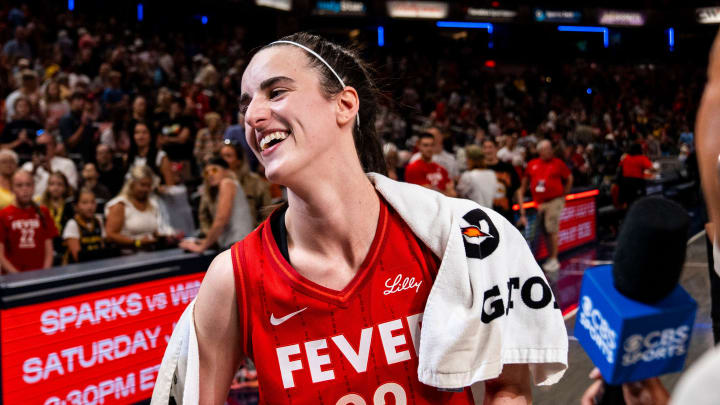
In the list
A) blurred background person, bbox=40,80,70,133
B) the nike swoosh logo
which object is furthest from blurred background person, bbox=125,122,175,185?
the nike swoosh logo

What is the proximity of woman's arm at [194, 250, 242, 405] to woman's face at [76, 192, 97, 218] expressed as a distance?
177 inches

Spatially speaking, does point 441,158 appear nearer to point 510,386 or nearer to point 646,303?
point 510,386

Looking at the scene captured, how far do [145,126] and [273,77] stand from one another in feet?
19.9

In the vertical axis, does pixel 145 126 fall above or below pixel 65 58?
below

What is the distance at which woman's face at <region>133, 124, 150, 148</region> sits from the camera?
7434 millimetres

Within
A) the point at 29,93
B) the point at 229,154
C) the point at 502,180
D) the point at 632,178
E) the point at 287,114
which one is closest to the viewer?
the point at 287,114

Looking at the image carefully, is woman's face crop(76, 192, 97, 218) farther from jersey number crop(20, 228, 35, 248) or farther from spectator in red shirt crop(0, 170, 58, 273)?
jersey number crop(20, 228, 35, 248)

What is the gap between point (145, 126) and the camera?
7551 mm

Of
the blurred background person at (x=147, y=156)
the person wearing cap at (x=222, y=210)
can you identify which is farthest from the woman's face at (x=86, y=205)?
the blurred background person at (x=147, y=156)

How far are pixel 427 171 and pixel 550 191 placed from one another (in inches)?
98.5

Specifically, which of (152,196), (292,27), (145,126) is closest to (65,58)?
(145,126)

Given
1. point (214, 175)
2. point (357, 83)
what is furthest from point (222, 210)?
point (357, 83)

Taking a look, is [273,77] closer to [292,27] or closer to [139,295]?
[139,295]

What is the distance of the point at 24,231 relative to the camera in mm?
5609
